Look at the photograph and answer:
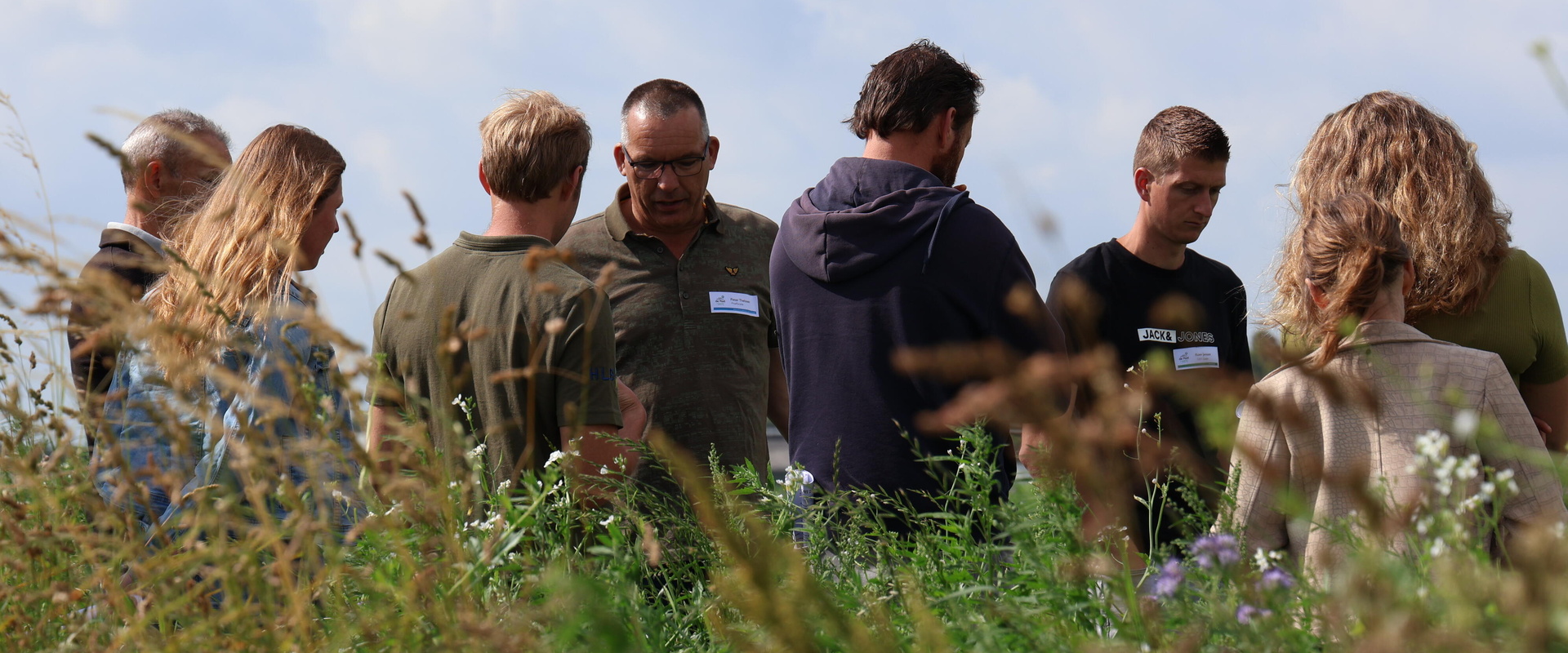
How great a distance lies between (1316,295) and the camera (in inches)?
110

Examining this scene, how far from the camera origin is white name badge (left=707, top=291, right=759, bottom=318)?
4.46 metres

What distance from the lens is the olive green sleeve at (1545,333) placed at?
3.12 meters

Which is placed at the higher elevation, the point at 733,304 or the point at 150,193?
the point at 150,193

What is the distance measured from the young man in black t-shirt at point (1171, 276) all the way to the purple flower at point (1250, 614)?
2434 mm

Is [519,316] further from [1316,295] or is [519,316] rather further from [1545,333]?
[1545,333]

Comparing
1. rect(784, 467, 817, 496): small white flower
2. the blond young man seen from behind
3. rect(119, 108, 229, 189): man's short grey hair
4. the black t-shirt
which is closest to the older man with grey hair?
rect(119, 108, 229, 189): man's short grey hair

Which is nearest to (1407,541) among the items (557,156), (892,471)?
(892,471)

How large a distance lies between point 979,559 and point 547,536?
844 mm

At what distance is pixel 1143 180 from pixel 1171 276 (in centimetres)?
41

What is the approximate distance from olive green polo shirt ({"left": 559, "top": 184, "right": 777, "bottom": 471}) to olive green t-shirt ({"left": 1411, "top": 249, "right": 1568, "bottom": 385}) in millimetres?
2282

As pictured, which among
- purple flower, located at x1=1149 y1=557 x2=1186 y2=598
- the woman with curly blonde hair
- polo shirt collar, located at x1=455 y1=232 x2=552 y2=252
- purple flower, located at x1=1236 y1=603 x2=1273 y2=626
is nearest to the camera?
purple flower, located at x1=1236 y1=603 x2=1273 y2=626

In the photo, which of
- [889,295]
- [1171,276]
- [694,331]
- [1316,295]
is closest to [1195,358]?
[1171,276]

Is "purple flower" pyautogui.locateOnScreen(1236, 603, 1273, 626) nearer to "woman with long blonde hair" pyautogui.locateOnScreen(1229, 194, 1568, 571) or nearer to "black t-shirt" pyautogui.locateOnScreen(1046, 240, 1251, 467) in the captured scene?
"woman with long blonde hair" pyautogui.locateOnScreen(1229, 194, 1568, 571)

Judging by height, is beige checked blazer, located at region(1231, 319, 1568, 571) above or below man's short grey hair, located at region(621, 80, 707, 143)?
below
